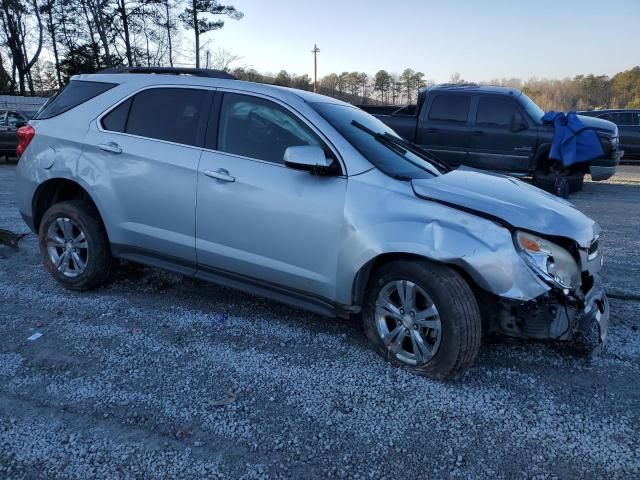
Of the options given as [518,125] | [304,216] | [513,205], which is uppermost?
[518,125]

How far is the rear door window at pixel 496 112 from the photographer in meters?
9.94

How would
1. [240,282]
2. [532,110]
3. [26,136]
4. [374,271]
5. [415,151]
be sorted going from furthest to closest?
[532,110]
[26,136]
[415,151]
[240,282]
[374,271]

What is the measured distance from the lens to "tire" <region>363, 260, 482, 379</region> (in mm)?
2811

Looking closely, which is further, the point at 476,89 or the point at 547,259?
the point at 476,89

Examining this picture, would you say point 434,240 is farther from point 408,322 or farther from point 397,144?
point 397,144

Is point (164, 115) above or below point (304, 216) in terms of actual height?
above

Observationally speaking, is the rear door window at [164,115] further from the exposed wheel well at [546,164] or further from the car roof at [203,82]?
the exposed wheel well at [546,164]

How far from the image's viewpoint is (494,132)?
1001 cm

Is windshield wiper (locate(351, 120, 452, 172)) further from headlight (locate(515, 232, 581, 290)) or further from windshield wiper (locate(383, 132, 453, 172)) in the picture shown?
headlight (locate(515, 232, 581, 290))

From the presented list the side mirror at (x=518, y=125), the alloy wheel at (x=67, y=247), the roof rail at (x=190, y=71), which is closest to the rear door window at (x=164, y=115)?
the roof rail at (x=190, y=71)

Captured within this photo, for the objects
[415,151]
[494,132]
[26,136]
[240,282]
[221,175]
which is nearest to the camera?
[221,175]

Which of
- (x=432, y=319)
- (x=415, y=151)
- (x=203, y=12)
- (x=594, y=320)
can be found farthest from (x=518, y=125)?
(x=203, y=12)

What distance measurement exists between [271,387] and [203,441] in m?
0.57

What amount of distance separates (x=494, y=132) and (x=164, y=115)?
791 centimetres
